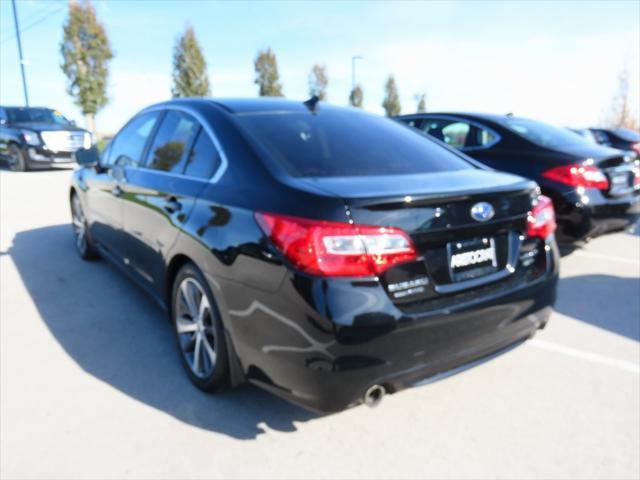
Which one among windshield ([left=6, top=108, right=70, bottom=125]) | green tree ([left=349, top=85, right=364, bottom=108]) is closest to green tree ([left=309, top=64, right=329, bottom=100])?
green tree ([left=349, top=85, right=364, bottom=108])

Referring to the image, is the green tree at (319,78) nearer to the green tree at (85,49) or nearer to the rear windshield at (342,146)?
the green tree at (85,49)

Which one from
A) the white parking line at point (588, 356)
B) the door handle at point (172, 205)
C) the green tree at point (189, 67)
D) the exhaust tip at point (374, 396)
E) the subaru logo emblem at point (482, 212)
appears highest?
the green tree at point (189, 67)

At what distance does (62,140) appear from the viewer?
42.8 ft

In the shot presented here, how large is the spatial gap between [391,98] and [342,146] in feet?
187

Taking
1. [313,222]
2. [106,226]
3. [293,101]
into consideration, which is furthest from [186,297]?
[106,226]

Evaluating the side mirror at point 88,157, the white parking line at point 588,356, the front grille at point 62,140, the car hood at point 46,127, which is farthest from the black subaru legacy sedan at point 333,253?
the car hood at point 46,127

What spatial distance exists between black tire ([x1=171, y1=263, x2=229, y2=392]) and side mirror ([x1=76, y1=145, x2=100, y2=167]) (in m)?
2.22

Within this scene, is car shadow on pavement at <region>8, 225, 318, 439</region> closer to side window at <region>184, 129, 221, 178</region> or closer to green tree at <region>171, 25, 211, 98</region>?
side window at <region>184, 129, 221, 178</region>

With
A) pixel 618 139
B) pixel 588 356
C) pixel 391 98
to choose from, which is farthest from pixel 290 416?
pixel 391 98

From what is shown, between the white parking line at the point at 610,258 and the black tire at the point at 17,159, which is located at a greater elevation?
the black tire at the point at 17,159

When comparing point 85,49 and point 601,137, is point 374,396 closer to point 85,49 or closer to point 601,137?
point 601,137

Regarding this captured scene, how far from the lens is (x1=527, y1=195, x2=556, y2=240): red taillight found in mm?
2340

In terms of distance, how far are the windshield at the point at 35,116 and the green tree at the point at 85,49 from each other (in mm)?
19433

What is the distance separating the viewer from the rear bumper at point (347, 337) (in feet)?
5.93
